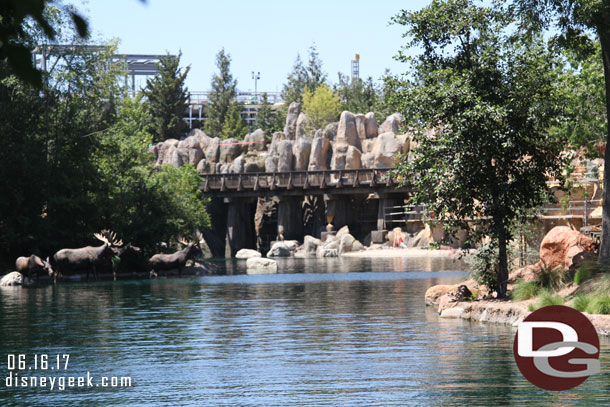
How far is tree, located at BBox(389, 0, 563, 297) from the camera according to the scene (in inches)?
758

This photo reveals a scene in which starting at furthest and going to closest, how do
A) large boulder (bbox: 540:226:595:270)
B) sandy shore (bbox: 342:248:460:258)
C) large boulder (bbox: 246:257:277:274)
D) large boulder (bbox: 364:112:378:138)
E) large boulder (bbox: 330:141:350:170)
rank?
large boulder (bbox: 364:112:378:138), large boulder (bbox: 330:141:350:170), sandy shore (bbox: 342:248:460:258), large boulder (bbox: 246:257:277:274), large boulder (bbox: 540:226:595:270)

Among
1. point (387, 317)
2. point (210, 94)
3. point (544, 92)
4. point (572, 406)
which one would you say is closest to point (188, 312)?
point (387, 317)

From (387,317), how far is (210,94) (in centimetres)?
8795

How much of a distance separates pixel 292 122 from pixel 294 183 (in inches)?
677

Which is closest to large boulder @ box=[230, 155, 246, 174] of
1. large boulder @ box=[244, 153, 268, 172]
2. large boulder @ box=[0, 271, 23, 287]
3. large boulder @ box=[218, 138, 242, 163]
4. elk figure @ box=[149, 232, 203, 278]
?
large boulder @ box=[244, 153, 268, 172]

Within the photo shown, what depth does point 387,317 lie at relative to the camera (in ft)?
66.0

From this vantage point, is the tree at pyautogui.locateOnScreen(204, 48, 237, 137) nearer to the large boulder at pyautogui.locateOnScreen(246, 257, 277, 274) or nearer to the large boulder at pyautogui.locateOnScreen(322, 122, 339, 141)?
the large boulder at pyautogui.locateOnScreen(322, 122, 339, 141)

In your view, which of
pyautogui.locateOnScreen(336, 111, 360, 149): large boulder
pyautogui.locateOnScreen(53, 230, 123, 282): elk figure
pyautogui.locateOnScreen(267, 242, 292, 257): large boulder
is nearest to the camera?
pyautogui.locateOnScreen(53, 230, 123, 282): elk figure

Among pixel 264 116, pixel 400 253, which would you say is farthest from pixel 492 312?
pixel 264 116

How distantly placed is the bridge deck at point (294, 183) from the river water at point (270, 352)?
3945cm

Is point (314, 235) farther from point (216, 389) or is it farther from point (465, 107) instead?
point (216, 389)

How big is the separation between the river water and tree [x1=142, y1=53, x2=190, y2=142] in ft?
217

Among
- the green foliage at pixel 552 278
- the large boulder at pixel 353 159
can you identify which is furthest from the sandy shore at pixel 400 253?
the green foliage at pixel 552 278

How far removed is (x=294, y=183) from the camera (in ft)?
231
